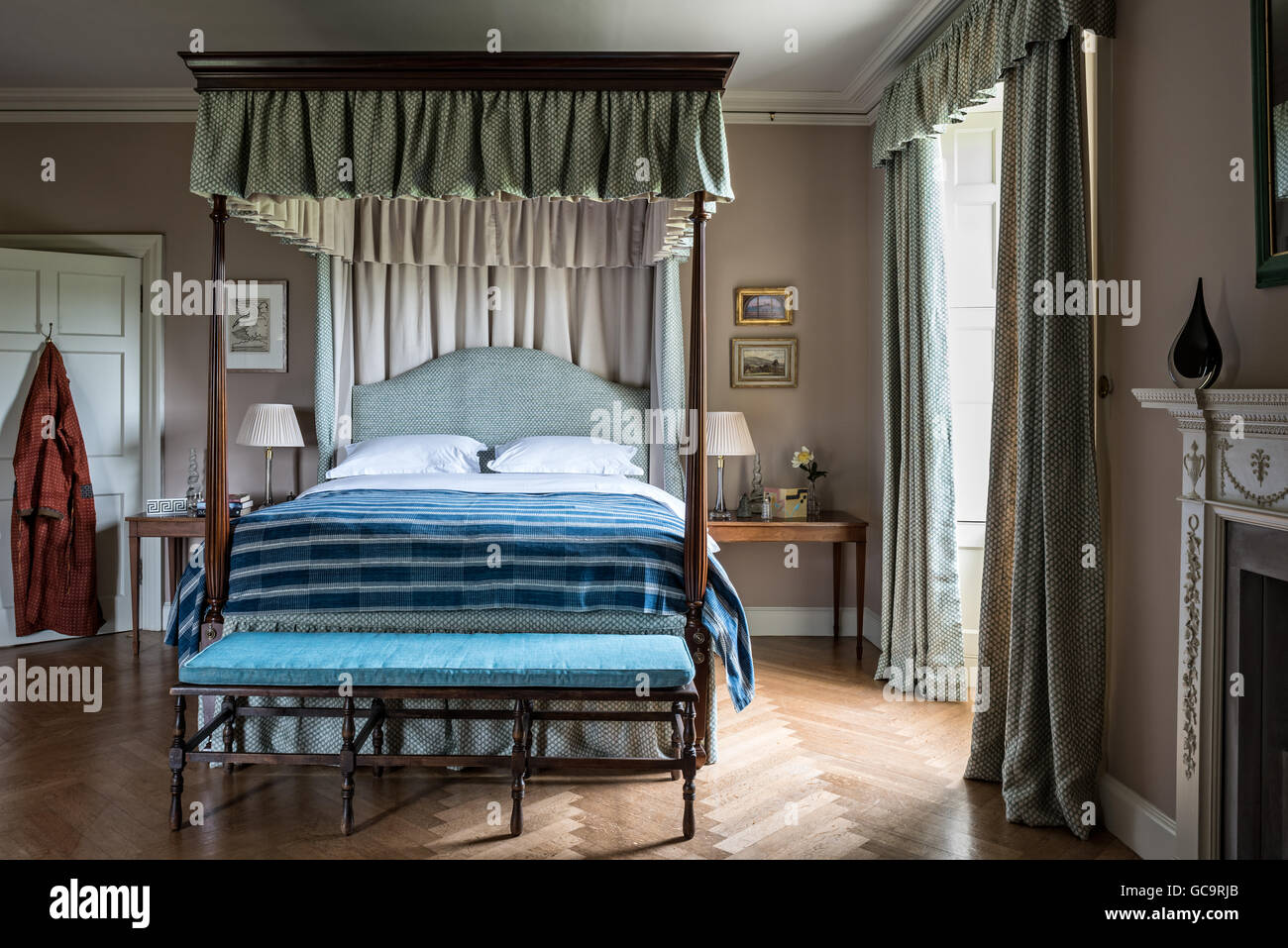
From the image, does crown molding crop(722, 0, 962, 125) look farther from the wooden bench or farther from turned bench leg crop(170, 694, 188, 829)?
turned bench leg crop(170, 694, 188, 829)

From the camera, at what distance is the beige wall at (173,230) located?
511 centimetres

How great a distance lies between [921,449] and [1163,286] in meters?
1.70

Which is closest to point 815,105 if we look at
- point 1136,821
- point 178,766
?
point 1136,821

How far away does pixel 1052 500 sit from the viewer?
2812 millimetres

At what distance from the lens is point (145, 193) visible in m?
5.12

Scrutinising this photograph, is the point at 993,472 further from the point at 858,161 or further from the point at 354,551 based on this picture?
the point at 858,161

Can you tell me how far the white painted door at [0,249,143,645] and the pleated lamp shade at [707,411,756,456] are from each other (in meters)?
3.19

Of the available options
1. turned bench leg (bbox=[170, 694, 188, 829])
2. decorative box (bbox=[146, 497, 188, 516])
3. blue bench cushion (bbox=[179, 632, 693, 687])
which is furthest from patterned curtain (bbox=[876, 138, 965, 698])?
decorative box (bbox=[146, 497, 188, 516])

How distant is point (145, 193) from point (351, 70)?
285cm

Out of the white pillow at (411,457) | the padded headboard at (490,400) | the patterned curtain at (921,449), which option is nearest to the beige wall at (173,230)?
the padded headboard at (490,400)

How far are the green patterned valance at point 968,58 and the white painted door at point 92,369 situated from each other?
4102mm

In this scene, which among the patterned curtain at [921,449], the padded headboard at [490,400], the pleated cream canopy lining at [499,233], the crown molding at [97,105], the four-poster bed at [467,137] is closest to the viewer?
the four-poster bed at [467,137]

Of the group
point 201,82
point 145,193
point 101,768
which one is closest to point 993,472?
point 201,82

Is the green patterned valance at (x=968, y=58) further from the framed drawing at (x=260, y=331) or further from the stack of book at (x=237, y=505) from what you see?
the stack of book at (x=237, y=505)
